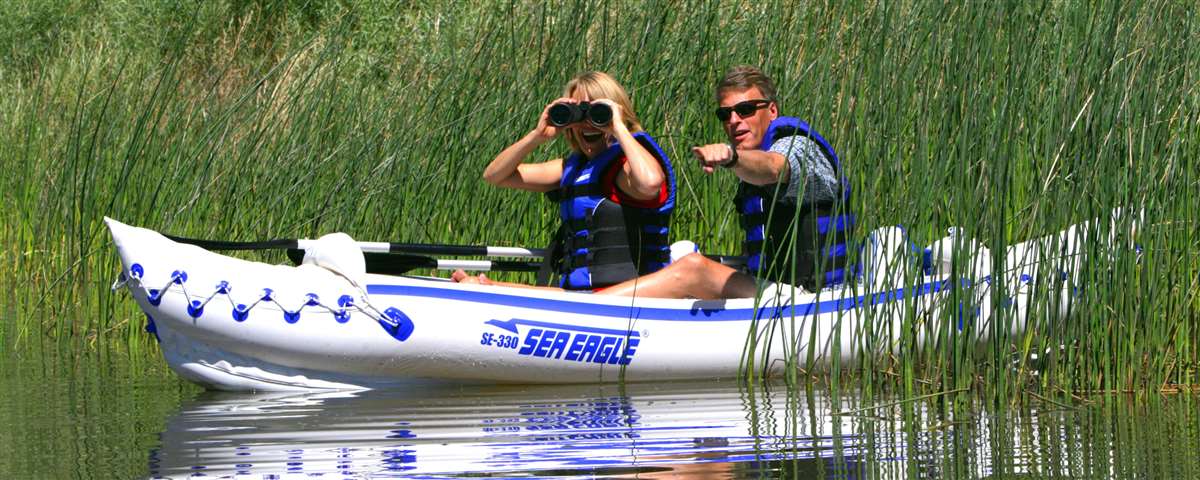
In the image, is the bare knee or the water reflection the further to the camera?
the bare knee

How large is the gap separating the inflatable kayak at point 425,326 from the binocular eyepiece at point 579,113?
0.54m

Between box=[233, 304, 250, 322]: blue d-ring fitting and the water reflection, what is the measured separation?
0.25 metres

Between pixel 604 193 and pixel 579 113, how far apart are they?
0.96 ft

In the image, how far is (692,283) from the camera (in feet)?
18.5

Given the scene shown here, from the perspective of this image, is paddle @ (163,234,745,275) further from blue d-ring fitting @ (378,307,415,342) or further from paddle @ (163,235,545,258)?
blue d-ring fitting @ (378,307,415,342)

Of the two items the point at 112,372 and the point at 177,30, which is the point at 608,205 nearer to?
the point at 112,372

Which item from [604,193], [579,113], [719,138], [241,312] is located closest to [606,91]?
[579,113]

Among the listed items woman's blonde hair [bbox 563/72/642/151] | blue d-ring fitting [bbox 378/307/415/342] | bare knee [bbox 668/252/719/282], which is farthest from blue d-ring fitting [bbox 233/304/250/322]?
A: bare knee [bbox 668/252/719/282]

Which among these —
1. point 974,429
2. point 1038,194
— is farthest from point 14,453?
point 1038,194

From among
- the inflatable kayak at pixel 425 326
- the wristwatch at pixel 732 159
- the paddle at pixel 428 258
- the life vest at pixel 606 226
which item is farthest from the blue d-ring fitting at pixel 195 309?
the wristwatch at pixel 732 159

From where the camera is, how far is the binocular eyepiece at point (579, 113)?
5.45 meters

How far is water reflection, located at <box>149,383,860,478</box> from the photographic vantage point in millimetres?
3814

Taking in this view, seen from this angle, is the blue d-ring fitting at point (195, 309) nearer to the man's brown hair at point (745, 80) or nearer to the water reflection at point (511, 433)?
the water reflection at point (511, 433)

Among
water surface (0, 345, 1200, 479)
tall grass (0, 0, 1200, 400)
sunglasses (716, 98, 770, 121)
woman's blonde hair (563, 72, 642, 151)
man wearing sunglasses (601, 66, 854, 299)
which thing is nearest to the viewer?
water surface (0, 345, 1200, 479)
